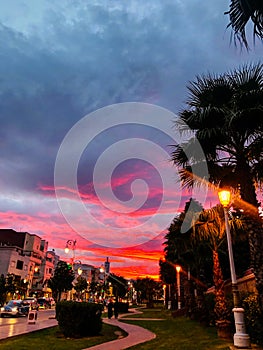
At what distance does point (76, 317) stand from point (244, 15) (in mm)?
13069

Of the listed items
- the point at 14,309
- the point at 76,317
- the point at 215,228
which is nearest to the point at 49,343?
the point at 76,317

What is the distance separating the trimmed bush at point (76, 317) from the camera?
13.8 m

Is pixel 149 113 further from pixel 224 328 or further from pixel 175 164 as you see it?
pixel 224 328

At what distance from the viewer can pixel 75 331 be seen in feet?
45.4

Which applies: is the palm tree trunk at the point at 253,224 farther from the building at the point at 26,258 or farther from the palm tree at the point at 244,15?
the building at the point at 26,258

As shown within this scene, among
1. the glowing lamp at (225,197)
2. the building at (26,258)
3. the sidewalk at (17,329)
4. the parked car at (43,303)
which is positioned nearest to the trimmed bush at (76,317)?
the sidewalk at (17,329)

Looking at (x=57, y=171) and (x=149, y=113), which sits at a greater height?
(x=149, y=113)

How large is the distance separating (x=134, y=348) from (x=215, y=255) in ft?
23.0

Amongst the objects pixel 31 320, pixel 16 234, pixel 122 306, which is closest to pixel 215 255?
pixel 31 320

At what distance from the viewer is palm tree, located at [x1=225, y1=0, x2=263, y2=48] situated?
514cm

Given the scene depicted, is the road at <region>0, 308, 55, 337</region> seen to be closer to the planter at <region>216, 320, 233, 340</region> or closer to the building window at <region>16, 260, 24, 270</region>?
the planter at <region>216, 320, 233, 340</region>

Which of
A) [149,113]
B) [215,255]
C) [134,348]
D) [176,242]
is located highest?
[149,113]

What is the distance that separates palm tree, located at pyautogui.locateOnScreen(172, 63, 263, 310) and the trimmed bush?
7.22 meters

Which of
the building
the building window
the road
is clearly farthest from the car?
the building window
